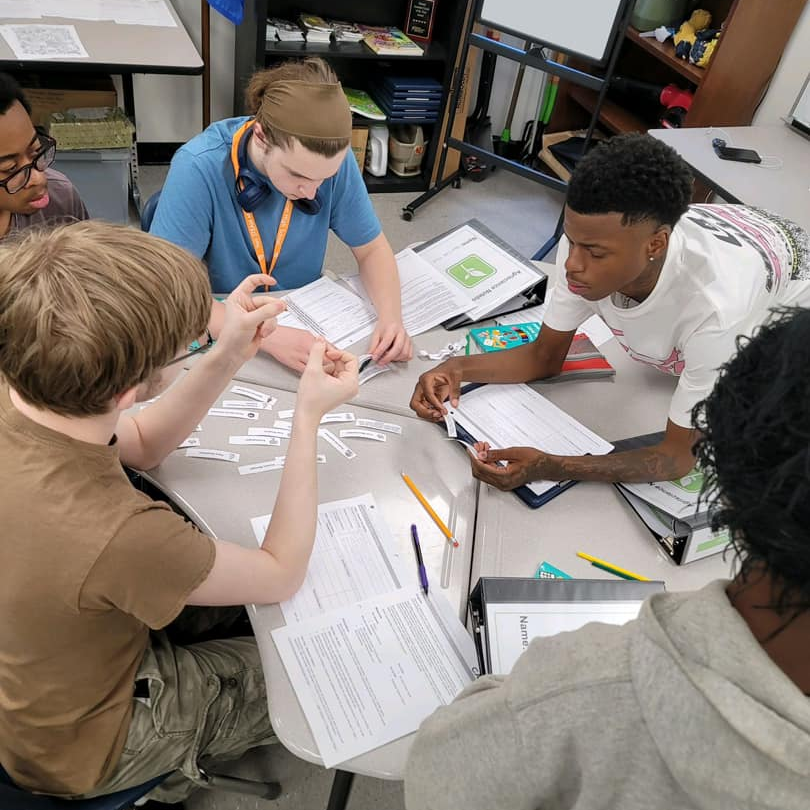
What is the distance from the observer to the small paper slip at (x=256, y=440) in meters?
1.39

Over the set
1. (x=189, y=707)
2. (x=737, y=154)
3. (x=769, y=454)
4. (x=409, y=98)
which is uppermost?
(x=769, y=454)

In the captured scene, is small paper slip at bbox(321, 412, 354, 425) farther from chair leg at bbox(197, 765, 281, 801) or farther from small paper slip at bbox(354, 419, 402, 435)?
chair leg at bbox(197, 765, 281, 801)

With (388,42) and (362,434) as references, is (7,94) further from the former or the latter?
(388,42)

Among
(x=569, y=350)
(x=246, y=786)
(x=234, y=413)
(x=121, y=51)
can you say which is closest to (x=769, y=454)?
(x=234, y=413)

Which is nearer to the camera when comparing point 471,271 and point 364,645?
point 364,645

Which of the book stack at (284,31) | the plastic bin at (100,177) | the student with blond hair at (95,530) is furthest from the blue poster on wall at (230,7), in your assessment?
the student with blond hair at (95,530)

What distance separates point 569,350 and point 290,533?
0.90 meters

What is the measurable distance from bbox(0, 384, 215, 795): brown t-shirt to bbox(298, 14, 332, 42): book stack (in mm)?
2940

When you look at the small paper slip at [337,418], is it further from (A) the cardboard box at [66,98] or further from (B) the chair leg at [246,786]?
(A) the cardboard box at [66,98]

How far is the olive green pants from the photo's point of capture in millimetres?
1145

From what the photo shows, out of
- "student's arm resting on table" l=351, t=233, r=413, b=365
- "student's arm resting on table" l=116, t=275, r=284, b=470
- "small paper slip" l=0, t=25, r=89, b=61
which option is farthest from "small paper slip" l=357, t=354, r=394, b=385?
"small paper slip" l=0, t=25, r=89, b=61

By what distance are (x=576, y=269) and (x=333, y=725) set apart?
0.91 metres

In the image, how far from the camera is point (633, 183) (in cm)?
130

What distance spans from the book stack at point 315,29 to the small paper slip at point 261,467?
2684 millimetres
